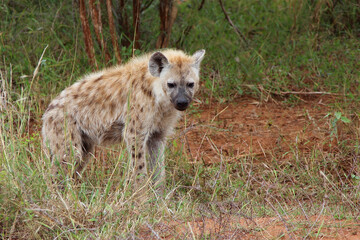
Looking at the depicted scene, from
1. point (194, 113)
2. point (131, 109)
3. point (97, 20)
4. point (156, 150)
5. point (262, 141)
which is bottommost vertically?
point (262, 141)

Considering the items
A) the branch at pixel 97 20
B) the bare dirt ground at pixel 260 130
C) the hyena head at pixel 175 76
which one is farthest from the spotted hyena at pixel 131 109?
the branch at pixel 97 20

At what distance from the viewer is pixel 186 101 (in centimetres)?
440

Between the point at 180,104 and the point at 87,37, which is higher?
the point at 87,37

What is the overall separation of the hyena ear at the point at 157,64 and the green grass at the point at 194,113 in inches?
28.9

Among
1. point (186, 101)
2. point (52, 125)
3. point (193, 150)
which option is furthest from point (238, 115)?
point (52, 125)

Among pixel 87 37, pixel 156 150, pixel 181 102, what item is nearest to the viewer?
pixel 181 102

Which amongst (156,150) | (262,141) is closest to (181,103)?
(156,150)

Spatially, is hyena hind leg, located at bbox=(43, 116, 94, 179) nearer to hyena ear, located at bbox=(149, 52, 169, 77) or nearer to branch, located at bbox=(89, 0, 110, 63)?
hyena ear, located at bbox=(149, 52, 169, 77)

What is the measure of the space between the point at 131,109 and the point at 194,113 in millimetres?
1492

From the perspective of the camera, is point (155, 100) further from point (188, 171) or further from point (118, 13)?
point (118, 13)

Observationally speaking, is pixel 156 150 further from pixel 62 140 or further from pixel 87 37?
pixel 87 37

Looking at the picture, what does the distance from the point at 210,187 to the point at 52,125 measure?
1.33 m

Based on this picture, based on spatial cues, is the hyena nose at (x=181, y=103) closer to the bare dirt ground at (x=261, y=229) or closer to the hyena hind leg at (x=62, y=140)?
the hyena hind leg at (x=62, y=140)

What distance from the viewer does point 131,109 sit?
458 centimetres
